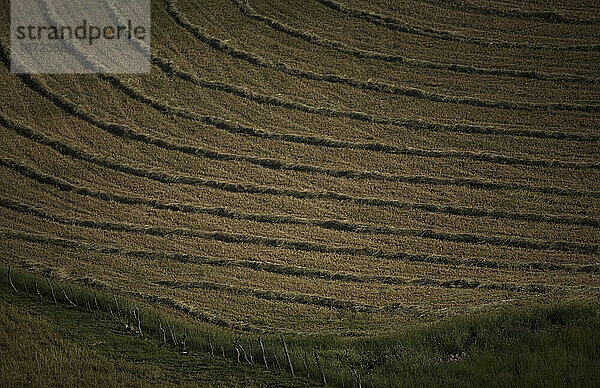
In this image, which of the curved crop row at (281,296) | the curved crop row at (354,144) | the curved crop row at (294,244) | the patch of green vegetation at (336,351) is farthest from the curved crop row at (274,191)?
the patch of green vegetation at (336,351)

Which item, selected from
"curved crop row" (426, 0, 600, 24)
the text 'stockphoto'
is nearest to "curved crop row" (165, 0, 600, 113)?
the text 'stockphoto'

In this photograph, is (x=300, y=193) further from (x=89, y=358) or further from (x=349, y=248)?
(x=89, y=358)

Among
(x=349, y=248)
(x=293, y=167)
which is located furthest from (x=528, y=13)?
(x=349, y=248)

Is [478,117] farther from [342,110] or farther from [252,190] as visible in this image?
[252,190]

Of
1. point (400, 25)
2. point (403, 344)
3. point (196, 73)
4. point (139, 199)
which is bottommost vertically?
point (403, 344)

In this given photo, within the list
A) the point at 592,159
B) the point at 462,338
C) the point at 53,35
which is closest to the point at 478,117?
the point at 592,159

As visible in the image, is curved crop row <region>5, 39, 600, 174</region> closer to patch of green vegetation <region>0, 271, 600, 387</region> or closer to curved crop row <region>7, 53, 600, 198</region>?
curved crop row <region>7, 53, 600, 198</region>
